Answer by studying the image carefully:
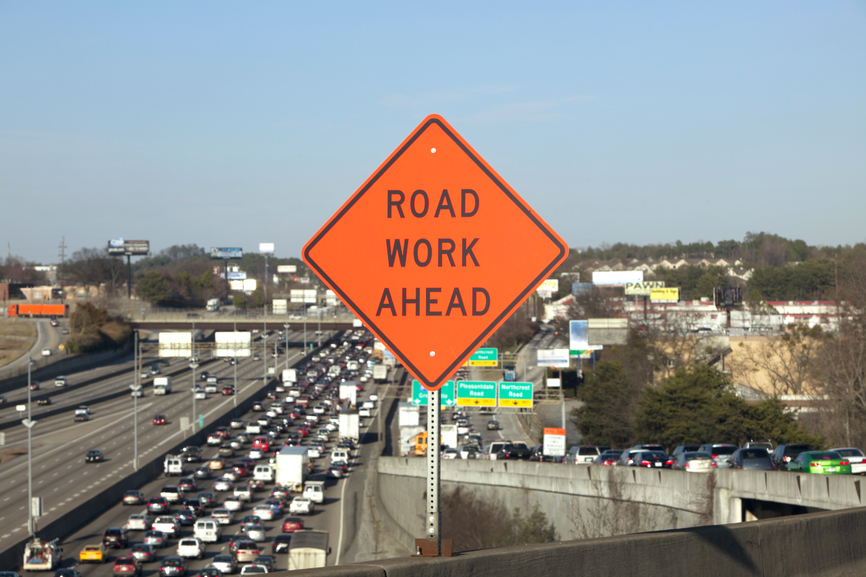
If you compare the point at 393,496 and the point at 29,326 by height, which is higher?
the point at 29,326

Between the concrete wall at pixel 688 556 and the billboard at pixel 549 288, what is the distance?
14519cm

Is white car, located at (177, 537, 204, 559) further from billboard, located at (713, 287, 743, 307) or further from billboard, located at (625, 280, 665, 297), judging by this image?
billboard, located at (625, 280, 665, 297)

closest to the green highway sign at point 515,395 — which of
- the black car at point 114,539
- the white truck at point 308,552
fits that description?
the white truck at point 308,552

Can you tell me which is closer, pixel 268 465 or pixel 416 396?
pixel 416 396

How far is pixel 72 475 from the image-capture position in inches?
2215

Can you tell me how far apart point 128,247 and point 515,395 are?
13830 cm

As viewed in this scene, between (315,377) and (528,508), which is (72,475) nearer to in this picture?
(528,508)

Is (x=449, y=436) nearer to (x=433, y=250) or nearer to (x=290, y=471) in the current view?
(x=290, y=471)

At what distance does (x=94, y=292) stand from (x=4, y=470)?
143m

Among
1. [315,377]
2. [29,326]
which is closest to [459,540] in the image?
[315,377]

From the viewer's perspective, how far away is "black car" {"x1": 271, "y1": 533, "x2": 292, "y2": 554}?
41.8m

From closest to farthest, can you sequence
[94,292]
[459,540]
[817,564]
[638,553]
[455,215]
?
[455,215], [638,553], [817,564], [459,540], [94,292]

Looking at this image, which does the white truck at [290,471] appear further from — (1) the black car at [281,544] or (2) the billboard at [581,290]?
(2) the billboard at [581,290]

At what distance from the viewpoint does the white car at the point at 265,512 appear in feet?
166
